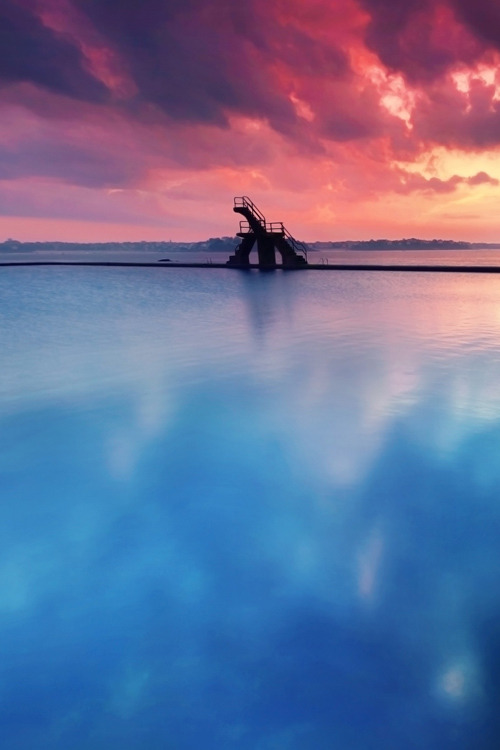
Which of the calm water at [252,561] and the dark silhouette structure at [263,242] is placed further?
the dark silhouette structure at [263,242]

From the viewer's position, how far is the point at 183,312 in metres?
24.6

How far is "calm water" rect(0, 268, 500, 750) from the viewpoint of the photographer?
123 inches

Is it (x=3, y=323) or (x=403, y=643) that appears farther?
(x=3, y=323)

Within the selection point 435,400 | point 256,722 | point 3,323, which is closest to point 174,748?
point 256,722

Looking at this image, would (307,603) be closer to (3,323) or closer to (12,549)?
(12,549)

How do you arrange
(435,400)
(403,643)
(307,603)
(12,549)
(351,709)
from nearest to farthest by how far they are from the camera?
(351,709), (403,643), (307,603), (12,549), (435,400)

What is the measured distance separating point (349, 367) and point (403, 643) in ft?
29.5

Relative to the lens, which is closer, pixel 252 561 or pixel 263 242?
pixel 252 561

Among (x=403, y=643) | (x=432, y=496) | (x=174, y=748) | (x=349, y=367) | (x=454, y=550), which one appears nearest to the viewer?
(x=174, y=748)

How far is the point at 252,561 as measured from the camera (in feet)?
15.3

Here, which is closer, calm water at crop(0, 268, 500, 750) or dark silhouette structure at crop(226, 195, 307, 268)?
calm water at crop(0, 268, 500, 750)

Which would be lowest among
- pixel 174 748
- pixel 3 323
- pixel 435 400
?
pixel 174 748

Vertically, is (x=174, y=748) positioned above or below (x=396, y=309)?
below

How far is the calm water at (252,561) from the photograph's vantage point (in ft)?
10.2
